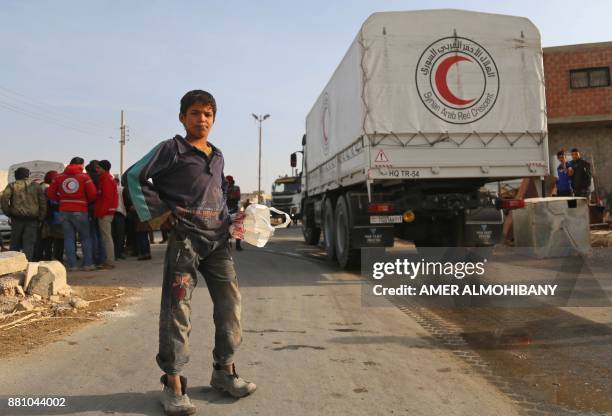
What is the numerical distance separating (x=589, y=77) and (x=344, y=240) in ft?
55.2

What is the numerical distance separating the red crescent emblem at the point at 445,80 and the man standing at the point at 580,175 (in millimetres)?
4915

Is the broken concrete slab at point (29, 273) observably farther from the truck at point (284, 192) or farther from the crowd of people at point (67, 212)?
the truck at point (284, 192)

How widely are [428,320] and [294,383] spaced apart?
213 cm

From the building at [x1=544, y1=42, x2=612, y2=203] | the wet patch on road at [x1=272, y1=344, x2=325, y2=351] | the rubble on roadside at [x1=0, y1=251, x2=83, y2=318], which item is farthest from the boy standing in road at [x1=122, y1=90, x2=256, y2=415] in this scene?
the building at [x1=544, y1=42, x2=612, y2=203]

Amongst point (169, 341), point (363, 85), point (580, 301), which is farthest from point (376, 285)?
point (169, 341)

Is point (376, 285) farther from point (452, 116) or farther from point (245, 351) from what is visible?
point (245, 351)

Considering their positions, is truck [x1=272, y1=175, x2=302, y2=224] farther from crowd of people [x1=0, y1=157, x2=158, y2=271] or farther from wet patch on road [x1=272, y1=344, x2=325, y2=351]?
wet patch on road [x1=272, y1=344, x2=325, y2=351]

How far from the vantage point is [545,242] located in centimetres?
916

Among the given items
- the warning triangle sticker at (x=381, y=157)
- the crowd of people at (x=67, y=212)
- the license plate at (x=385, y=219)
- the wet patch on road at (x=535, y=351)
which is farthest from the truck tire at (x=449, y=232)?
the crowd of people at (x=67, y=212)

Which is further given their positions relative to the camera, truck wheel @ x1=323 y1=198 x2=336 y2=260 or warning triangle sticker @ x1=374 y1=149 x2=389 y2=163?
truck wheel @ x1=323 y1=198 x2=336 y2=260

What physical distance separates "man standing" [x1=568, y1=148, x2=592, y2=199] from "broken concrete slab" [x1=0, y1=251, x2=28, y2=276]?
10430 millimetres

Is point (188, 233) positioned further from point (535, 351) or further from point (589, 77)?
point (589, 77)

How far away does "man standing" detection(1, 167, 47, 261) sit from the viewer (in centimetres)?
762

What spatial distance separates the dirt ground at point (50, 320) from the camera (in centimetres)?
408
